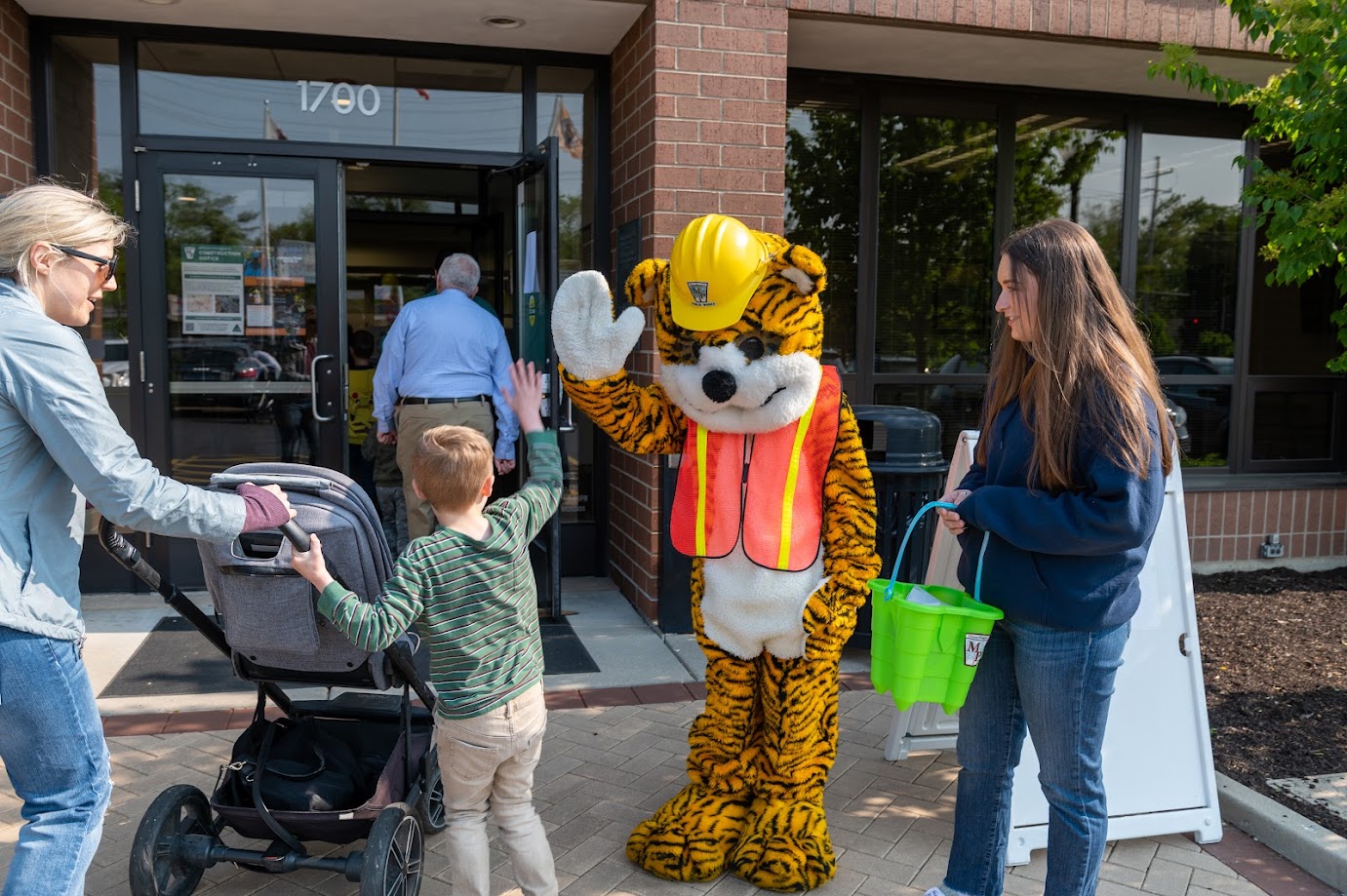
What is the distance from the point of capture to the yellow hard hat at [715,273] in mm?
3203

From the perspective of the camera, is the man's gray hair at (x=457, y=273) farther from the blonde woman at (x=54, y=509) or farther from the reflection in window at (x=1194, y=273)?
the reflection in window at (x=1194, y=273)

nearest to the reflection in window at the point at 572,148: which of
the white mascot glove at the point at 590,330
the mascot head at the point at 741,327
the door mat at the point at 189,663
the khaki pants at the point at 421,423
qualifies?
the khaki pants at the point at 421,423

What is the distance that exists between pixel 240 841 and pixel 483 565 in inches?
61.2

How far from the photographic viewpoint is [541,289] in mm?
5918

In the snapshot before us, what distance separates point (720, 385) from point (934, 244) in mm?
4627

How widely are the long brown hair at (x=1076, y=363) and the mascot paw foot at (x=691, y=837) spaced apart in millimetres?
1509

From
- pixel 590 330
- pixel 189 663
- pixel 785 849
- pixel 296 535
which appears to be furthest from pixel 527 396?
pixel 189 663

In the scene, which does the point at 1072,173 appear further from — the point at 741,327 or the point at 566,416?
the point at 741,327

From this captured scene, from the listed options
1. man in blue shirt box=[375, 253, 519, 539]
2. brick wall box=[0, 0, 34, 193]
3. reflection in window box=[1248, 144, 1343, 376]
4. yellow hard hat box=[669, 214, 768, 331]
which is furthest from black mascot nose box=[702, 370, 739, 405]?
reflection in window box=[1248, 144, 1343, 376]

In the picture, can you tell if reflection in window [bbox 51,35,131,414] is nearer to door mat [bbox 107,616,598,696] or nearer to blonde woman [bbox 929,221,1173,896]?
door mat [bbox 107,616,598,696]

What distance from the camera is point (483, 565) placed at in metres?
2.77

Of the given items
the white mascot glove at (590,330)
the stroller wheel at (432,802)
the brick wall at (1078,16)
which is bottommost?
the stroller wheel at (432,802)

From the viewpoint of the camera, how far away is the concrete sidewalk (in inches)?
131

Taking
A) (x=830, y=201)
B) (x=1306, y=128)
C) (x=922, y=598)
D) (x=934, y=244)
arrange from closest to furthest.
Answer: (x=922, y=598)
(x=1306, y=128)
(x=830, y=201)
(x=934, y=244)
